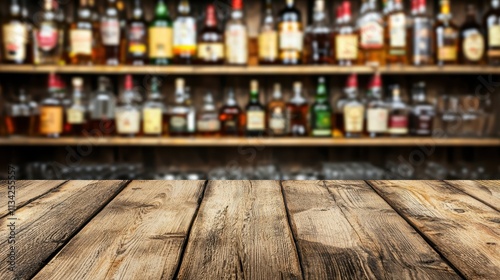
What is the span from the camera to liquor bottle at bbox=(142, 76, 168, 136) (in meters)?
2.19

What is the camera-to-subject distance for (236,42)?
7.21ft

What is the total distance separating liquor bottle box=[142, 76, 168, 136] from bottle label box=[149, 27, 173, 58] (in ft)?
0.41

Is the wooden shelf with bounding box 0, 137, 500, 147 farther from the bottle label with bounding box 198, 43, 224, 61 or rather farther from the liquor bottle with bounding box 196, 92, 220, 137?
the bottle label with bounding box 198, 43, 224, 61

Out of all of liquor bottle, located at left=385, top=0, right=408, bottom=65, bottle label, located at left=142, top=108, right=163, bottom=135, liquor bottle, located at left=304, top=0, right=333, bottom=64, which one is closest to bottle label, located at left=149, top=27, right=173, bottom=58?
bottle label, located at left=142, top=108, right=163, bottom=135

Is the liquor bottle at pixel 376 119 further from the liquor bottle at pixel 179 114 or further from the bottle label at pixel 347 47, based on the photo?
the liquor bottle at pixel 179 114

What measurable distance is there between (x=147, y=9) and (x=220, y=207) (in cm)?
169

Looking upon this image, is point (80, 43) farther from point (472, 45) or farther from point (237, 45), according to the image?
point (472, 45)

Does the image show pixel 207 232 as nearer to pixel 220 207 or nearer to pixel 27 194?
pixel 220 207

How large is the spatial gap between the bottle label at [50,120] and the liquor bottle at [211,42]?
1.99 feet

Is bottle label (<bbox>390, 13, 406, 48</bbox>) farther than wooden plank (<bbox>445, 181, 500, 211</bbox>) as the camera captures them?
Yes

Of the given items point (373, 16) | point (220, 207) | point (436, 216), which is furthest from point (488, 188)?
point (373, 16)

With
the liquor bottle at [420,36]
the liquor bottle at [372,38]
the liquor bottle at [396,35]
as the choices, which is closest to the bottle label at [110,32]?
the liquor bottle at [372,38]

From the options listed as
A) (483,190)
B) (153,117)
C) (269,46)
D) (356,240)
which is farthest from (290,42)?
(356,240)

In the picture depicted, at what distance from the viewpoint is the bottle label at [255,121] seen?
2.20 meters
